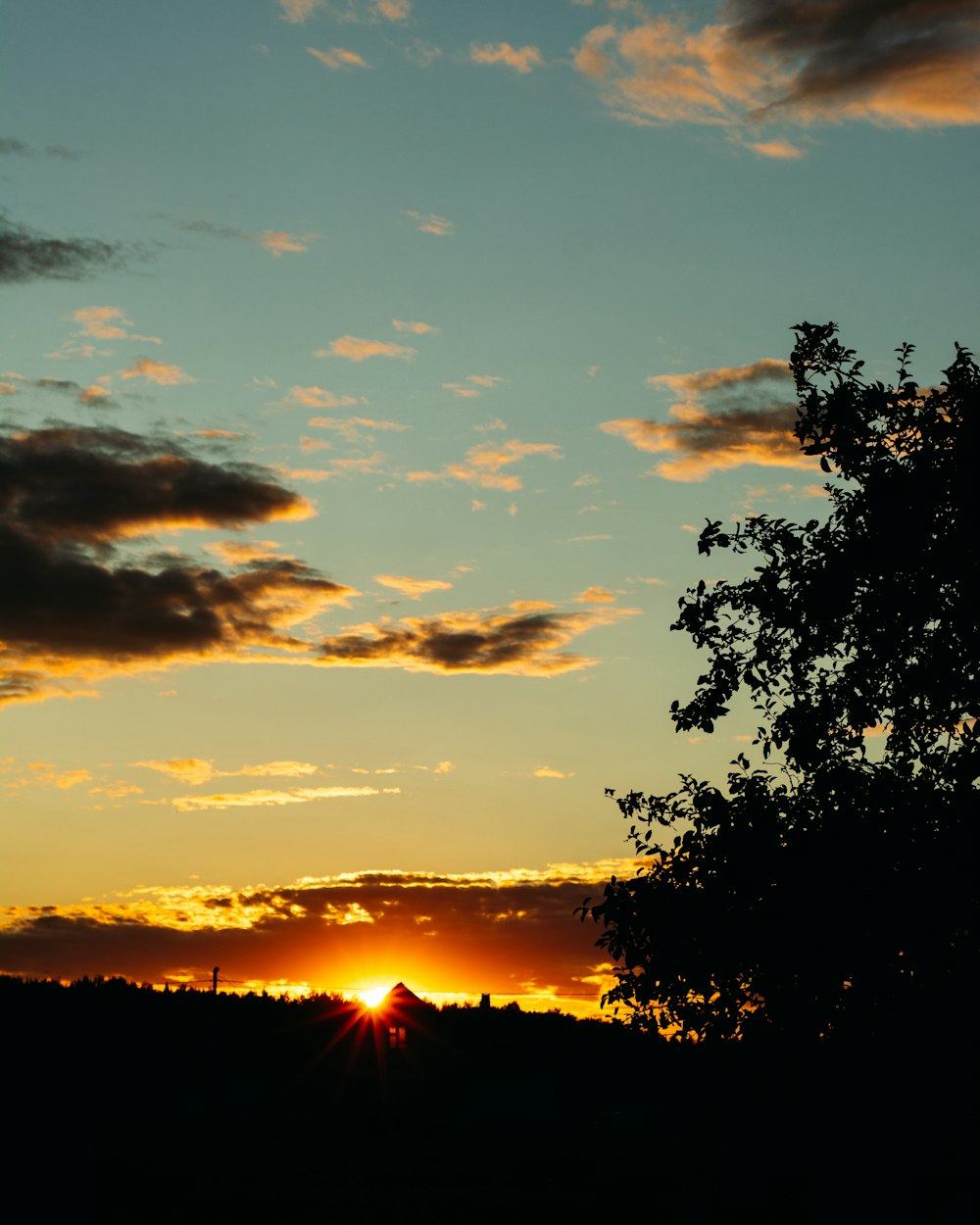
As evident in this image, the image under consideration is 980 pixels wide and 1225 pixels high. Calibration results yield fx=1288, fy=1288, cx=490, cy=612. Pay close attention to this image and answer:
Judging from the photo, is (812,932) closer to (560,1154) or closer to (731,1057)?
(731,1057)

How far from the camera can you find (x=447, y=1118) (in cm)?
6356

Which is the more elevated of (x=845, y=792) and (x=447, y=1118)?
(x=845, y=792)

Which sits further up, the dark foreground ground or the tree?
Answer: the tree

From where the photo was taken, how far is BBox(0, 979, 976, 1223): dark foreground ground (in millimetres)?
17938

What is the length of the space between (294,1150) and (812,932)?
30.8 m

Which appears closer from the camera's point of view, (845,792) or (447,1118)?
(845,792)

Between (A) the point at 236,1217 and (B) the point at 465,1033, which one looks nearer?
(A) the point at 236,1217

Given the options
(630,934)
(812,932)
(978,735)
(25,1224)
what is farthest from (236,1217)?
(978,735)

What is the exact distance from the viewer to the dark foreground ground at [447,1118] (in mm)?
17938

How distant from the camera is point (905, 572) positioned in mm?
19297

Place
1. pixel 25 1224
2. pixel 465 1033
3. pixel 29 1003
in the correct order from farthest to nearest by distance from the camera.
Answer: pixel 465 1033
pixel 29 1003
pixel 25 1224

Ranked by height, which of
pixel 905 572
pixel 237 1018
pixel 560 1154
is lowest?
pixel 560 1154

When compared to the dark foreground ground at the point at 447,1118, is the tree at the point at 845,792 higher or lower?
higher

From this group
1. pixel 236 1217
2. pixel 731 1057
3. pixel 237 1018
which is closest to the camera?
pixel 731 1057
